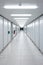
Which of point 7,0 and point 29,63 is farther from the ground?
point 7,0

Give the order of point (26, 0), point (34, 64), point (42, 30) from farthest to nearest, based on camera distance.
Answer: point (42, 30)
point (34, 64)
point (26, 0)

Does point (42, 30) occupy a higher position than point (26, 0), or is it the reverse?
point (26, 0)

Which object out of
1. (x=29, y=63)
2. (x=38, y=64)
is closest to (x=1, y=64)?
(x=29, y=63)

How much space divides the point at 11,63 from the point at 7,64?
252mm

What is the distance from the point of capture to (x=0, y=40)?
31.0 feet

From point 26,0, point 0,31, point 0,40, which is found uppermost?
point 26,0

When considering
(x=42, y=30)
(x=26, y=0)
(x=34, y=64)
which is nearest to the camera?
(x=26, y=0)

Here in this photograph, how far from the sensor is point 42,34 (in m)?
9.09

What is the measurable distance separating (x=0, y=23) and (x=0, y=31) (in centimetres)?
64

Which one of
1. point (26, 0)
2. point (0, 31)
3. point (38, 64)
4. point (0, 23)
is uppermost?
point (26, 0)

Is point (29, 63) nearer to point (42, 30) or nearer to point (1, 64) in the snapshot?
point (1, 64)

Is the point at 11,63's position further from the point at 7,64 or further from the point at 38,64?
the point at 38,64

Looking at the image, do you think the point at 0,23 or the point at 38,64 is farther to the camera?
the point at 0,23

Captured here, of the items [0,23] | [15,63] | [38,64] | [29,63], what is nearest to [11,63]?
[15,63]
